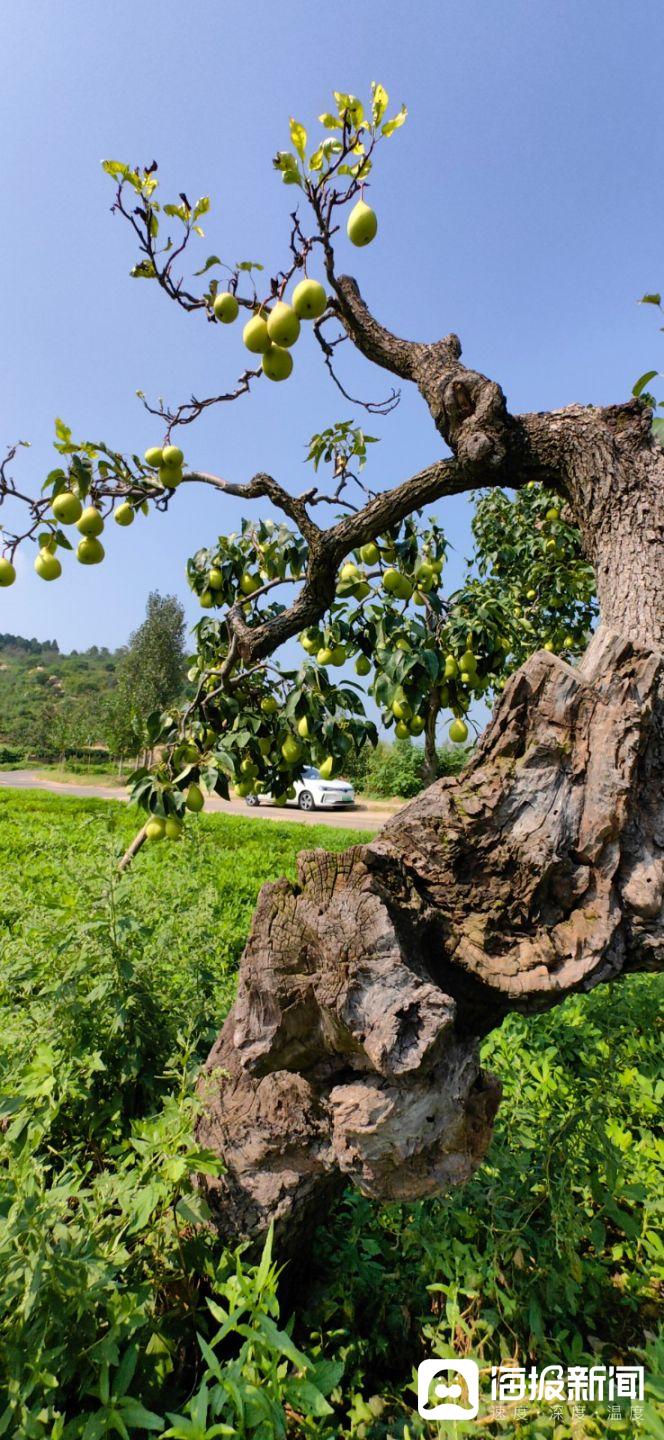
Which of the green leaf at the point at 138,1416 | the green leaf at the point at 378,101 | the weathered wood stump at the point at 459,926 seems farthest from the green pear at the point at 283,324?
the green leaf at the point at 138,1416

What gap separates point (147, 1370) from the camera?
1.12 metres

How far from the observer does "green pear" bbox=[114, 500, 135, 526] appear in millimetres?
2280

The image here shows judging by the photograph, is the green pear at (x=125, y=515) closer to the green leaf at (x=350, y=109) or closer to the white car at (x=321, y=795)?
the green leaf at (x=350, y=109)

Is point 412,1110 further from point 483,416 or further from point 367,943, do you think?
point 483,416

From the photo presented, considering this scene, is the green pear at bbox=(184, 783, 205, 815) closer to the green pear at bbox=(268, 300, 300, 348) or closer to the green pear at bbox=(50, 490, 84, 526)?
the green pear at bbox=(50, 490, 84, 526)

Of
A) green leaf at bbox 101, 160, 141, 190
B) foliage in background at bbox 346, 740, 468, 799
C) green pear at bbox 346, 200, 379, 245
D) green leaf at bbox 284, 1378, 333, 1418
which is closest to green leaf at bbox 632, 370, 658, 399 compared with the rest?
green pear at bbox 346, 200, 379, 245

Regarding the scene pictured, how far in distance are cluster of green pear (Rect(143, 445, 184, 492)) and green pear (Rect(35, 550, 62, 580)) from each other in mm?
471

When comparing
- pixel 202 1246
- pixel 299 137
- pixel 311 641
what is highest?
pixel 299 137

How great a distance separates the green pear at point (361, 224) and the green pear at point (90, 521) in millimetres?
1112

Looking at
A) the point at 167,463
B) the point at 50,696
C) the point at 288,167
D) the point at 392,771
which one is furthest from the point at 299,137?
the point at 50,696

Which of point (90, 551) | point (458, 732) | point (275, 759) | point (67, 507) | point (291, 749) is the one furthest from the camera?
point (458, 732)

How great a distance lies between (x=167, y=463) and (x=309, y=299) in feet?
2.63

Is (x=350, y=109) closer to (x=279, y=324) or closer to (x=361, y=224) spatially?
(x=361, y=224)

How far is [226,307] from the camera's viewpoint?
1.75 meters
